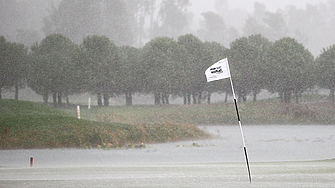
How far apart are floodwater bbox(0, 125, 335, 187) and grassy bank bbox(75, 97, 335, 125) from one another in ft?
43.9

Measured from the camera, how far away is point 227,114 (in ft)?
102

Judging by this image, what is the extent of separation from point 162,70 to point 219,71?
30806mm

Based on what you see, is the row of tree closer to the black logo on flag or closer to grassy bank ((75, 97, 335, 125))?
grassy bank ((75, 97, 335, 125))

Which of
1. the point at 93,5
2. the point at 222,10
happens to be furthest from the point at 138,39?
the point at 222,10

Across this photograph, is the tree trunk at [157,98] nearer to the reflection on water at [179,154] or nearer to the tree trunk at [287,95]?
the tree trunk at [287,95]

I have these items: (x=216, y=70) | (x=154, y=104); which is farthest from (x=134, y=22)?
(x=216, y=70)

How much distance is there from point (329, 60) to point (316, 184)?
114 ft

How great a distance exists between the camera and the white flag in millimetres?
8711

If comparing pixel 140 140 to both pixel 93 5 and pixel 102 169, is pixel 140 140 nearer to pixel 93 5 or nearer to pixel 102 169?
pixel 102 169

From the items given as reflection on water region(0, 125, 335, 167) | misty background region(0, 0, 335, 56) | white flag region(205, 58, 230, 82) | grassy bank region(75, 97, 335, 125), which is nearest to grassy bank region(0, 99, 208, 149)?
reflection on water region(0, 125, 335, 167)

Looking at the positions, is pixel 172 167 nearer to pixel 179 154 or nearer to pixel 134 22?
pixel 179 154

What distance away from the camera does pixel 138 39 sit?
83062 millimetres

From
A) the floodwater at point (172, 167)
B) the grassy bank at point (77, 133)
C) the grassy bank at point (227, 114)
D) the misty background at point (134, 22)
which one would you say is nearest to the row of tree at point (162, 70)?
the grassy bank at point (227, 114)

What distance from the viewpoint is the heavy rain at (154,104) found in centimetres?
982
